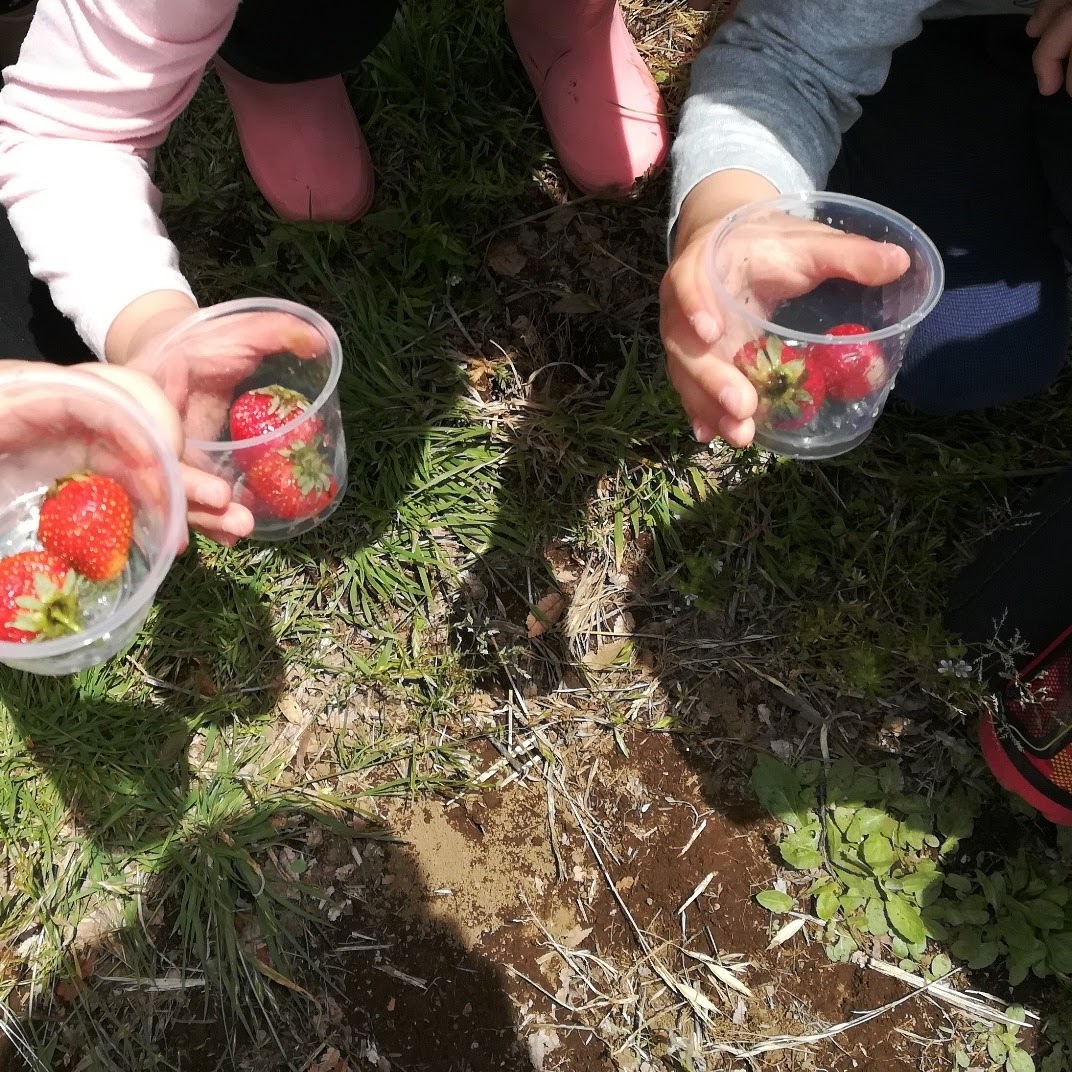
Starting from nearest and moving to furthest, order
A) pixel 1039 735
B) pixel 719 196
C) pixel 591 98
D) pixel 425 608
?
pixel 719 196 < pixel 1039 735 < pixel 425 608 < pixel 591 98

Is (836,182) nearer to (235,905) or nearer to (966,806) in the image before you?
(966,806)

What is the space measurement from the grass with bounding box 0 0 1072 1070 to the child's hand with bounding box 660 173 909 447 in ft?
2.31

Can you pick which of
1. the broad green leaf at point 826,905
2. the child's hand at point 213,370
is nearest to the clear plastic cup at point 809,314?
the child's hand at point 213,370

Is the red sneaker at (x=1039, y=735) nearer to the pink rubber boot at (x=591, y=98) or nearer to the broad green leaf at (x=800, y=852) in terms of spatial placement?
the broad green leaf at (x=800, y=852)

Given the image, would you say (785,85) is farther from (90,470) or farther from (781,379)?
(90,470)

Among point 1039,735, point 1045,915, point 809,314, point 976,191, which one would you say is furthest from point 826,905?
point 976,191

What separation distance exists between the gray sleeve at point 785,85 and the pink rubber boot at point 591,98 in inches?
22.5

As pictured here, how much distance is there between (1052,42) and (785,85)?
42 centimetres

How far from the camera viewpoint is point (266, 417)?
167 cm

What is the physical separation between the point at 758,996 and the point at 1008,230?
1530mm

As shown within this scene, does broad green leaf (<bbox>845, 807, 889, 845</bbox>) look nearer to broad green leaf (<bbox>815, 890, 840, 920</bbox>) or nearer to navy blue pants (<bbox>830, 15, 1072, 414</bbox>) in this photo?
broad green leaf (<bbox>815, 890, 840, 920</bbox>)

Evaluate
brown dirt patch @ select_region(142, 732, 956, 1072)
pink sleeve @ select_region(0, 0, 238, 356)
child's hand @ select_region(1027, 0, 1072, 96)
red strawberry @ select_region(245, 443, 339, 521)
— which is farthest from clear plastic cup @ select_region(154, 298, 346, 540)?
child's hand @ select_region(1027, 0, 1072, 96)

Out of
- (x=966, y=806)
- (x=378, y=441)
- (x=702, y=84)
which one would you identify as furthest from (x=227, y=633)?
(x=966, y=806)

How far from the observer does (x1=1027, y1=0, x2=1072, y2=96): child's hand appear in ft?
5.05
